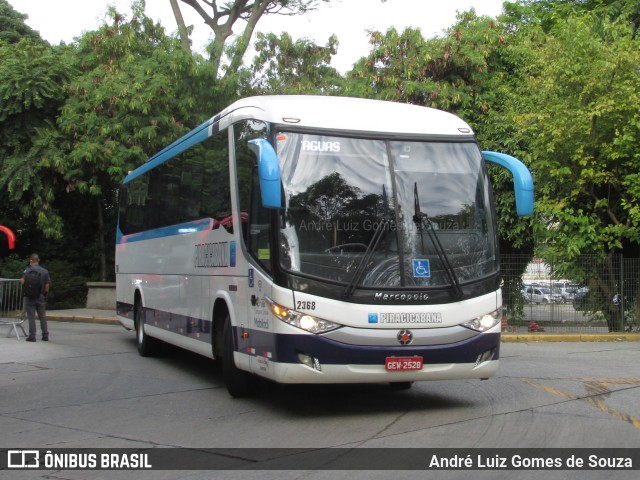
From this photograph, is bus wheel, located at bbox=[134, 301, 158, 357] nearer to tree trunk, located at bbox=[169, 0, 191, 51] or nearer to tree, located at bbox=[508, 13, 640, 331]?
tree, located at bbox=[508, 13, 640, 331]

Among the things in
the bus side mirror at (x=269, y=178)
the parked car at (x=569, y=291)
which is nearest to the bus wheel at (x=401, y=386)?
the bus side mirror at (x=269, y=178)

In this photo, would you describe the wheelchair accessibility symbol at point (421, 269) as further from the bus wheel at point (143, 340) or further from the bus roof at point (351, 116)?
the bus wheel at point (143, 340)

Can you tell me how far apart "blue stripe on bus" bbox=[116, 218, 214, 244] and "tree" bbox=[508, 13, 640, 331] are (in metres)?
9.60

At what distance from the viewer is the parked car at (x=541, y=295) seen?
2009cm

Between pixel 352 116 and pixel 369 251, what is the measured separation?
5.35ft

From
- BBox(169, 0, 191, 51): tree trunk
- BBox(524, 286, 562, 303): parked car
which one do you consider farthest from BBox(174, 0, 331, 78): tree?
BBox(524, 286, 562, 303): parked car

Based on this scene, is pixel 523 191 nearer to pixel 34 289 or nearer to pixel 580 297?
pixel 34 289

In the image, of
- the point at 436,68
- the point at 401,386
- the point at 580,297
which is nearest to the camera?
the point at 401,386

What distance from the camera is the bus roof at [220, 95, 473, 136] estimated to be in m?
8.93

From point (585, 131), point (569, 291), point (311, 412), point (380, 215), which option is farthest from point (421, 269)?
point (569, 291)

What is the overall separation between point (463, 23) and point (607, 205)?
8.20 metres

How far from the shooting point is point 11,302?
19672mm

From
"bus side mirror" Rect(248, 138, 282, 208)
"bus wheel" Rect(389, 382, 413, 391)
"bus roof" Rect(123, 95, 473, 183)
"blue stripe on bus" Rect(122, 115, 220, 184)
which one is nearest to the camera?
"bus side mirror" Rect(248, 138, 282, 208)

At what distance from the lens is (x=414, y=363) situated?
8469mm
